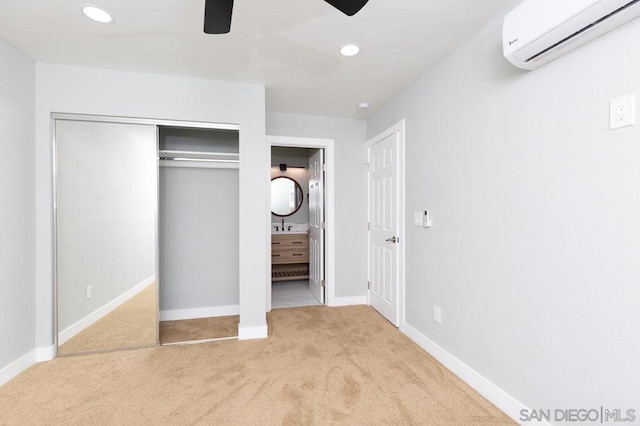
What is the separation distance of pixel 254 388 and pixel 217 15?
2187 millimetres

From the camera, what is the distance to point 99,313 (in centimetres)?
266

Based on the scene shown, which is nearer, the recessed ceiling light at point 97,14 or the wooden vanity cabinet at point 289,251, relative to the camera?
the recessed ceiling light at point 97,14

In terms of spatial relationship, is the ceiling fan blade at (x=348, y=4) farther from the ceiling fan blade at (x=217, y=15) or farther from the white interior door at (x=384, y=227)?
the white interior door at (x=384, y=227)

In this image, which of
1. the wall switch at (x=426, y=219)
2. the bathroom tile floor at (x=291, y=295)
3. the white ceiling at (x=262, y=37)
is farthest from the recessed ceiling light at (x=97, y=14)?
the bathroom tile floor at (x=291, y=295)

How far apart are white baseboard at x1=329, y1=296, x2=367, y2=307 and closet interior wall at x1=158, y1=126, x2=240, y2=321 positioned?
118 cm

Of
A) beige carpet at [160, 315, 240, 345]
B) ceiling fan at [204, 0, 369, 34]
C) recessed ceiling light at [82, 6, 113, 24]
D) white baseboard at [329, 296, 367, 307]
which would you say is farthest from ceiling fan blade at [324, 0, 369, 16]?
white baseboard at [329, 296, 367, 307]

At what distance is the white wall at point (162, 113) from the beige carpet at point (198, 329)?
348 millimetres

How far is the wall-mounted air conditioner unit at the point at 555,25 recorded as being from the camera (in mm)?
1225

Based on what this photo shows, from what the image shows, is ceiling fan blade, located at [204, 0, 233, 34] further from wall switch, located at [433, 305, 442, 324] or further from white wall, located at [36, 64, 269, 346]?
wall switch, located at [433, 305, 442, 324]

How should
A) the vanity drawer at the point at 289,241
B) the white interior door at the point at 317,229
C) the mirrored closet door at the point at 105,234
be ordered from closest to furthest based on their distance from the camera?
the mirrored closet door at the point at 105,234
the white interior door at the point at 317,229
the vanity drawer at the point at 289,241

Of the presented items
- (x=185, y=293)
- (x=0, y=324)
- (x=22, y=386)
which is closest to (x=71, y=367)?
(x=22, y=386)

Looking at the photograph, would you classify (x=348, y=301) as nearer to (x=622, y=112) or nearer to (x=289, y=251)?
(x=289, y=251)

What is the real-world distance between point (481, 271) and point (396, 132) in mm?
1654

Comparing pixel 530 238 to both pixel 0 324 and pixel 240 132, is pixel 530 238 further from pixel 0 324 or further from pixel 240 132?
pixel 0 324
